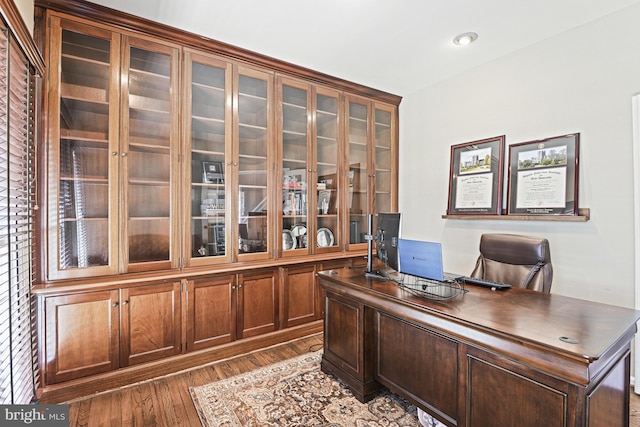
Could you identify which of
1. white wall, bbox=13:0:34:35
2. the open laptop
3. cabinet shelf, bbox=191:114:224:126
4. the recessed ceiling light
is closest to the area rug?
the open laptop

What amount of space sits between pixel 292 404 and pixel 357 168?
8.23 feet

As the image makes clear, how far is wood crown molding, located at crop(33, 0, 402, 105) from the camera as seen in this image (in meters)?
2.14

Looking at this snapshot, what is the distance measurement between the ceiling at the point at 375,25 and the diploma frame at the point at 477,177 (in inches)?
33.3

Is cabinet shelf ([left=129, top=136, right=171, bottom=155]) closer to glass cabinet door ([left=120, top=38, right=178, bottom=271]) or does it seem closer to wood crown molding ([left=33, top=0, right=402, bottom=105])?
glass cabinet door ([left=120, top=38, right=178, bottom=271])

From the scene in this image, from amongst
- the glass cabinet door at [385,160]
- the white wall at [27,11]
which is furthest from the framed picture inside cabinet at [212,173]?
the glass cabinet door at [385,160]

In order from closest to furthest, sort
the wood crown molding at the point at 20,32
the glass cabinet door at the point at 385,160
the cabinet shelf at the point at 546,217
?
the wood crown molding at the point at 20,32 → the cabinet shelf at the point at 546,217 → the glass cabinet door at the point at 385,160

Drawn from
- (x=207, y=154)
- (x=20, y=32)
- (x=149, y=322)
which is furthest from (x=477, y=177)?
(x=20, y=32)

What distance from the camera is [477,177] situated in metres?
3.15

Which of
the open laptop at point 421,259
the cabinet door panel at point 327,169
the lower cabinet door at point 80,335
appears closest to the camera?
the open laptop at point 421,259

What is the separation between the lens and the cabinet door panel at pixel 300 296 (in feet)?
10.2

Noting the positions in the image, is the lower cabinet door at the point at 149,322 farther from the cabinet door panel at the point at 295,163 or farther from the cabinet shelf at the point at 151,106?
the cabinet shelf at the point at 151,106

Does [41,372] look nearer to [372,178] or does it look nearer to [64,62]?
[64,62]

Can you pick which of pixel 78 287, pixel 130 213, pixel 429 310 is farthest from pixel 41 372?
pixel 429 310

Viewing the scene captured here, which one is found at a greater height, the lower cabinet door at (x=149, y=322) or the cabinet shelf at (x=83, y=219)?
the cabinet shelf at (x=83, y=219)
